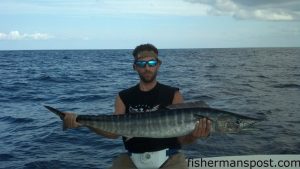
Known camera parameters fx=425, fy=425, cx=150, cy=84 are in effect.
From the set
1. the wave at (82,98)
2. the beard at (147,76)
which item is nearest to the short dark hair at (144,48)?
the beard at (147,76)

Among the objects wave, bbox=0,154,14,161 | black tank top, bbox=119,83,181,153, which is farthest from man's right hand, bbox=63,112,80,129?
wave, bbox=0,154,14,161

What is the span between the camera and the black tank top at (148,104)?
235 inches

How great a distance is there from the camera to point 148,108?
19.9 feet

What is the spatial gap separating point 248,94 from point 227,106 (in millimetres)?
5682

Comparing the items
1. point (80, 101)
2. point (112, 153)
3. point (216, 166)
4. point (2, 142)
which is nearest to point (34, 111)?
point (80, 101)

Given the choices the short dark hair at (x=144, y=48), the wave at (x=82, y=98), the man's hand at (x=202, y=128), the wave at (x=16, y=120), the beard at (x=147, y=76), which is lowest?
the wave at (x=16, y=120)

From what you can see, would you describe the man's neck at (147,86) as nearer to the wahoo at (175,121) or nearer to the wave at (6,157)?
the wahoo at (175,121)

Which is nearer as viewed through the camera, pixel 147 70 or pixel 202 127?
pixel 202 127

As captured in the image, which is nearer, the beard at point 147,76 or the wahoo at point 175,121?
the wahoo at point 175,121

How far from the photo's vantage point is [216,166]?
23.9 ft

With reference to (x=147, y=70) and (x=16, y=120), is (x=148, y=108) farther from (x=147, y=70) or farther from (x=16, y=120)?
(x=16, y=120)

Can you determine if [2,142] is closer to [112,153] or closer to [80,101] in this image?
[112,153]

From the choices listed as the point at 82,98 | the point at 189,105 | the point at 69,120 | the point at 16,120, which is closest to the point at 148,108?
the point at 189,105

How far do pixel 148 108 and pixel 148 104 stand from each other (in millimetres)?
70
